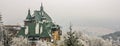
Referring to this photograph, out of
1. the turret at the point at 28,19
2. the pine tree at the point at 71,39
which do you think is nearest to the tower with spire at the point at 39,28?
the turret at the point at 28,19

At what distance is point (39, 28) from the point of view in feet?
352

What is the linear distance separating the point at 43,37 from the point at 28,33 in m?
5.32

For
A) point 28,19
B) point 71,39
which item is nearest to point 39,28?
point 28,19

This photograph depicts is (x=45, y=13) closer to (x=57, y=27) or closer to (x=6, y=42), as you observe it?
(x=57, y=27)

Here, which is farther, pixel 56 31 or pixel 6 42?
pixel 56 31

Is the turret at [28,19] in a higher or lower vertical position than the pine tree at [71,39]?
lower

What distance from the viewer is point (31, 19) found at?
112m

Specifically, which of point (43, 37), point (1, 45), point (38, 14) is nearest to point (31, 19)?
point (38, 14)

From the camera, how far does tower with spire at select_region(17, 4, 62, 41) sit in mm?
105000

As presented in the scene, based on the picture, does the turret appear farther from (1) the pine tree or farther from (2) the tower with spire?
(1) the pine tree

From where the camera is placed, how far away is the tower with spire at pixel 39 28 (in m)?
105

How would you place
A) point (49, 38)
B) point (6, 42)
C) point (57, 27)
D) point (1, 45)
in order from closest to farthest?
point (6, 42) < point (1, 45) < point (49, 38) < point (57, 27)

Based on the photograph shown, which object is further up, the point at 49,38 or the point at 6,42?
the point at 6,42

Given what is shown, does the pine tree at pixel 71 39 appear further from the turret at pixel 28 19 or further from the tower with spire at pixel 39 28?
the turret at pixel 28 19
